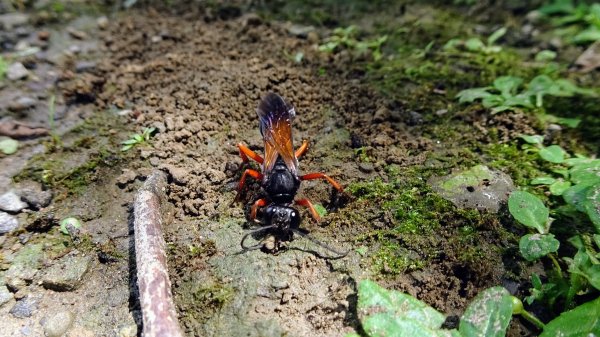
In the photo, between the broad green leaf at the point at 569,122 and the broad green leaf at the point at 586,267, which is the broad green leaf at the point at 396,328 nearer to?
the broad green leaf at the point at 586,267

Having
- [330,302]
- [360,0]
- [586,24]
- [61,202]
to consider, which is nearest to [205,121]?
[61,202]

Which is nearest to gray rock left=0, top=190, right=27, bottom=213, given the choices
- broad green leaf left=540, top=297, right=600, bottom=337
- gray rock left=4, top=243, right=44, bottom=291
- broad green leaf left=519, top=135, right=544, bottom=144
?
gray rock left=4, top=243, right=44, bottom=291

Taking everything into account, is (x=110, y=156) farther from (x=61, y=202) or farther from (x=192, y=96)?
(x=192, y=96)

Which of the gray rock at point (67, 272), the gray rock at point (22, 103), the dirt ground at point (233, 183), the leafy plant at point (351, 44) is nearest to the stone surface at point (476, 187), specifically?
the dirt ground at point (233, 183)

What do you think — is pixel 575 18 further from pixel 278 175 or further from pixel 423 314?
pixel 423 314

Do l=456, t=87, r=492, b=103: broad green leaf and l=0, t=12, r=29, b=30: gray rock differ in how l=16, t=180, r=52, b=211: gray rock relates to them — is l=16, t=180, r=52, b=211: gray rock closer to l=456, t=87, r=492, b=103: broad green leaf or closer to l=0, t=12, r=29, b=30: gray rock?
l=0, t=12, r=29, b=30: gray rock

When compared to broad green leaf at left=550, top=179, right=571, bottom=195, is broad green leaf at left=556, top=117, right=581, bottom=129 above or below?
above

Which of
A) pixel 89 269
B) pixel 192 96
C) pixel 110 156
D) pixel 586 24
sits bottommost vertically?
pixel 89 269
